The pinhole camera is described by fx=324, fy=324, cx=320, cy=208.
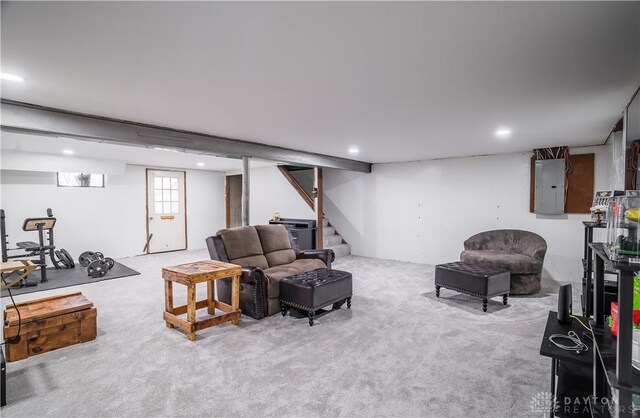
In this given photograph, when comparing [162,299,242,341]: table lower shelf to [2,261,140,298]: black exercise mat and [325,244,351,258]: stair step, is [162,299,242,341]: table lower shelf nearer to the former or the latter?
[2,261,140,298]: black exercise mat

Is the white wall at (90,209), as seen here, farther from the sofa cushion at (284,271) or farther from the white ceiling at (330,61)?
the sofa cushion at (284,271)

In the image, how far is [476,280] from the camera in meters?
3.87

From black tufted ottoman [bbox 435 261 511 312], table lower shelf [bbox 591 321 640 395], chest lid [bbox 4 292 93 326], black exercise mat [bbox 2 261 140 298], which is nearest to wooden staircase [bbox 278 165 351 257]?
black tufted ottoman [bbox 435 261 511 312]

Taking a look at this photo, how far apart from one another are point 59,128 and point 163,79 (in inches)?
64.1

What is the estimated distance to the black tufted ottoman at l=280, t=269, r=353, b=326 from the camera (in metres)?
3.32

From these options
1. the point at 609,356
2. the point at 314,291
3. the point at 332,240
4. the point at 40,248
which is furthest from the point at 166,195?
the point at 609,356

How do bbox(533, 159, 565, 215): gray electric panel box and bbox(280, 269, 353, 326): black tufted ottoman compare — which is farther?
bbox(533, 159, 565, 215): gray electric panel box

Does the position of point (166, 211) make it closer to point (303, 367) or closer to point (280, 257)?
point (280, 257)

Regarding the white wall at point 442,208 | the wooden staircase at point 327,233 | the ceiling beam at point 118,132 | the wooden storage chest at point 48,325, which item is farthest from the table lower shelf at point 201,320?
the white wall at point 442,208

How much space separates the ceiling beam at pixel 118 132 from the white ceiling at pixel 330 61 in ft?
0.60

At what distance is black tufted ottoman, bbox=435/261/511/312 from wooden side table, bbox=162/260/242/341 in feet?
8.59

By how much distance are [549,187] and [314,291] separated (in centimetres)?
430

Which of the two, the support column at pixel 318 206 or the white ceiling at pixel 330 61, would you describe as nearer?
the white ceiling at pixel 330 61

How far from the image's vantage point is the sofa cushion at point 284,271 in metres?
3.57
